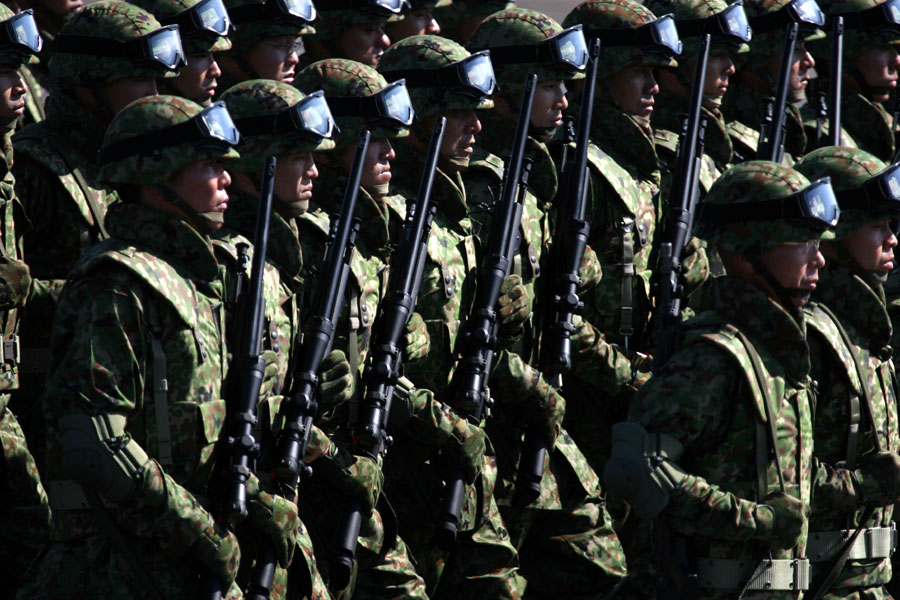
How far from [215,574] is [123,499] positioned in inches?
18.0

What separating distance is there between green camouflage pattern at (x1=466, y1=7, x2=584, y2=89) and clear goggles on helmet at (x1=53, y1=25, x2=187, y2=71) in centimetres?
205

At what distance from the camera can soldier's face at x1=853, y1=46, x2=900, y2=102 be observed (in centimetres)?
1362

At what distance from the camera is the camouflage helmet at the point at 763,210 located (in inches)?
288

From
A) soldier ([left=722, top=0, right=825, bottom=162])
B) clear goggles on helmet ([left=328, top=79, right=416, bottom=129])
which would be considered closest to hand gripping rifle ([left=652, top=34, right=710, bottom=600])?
clear goggles on helmet ([left=328, top=79, right=416, bottom=129])

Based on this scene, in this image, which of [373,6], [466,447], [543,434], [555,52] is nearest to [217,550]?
[466,447]

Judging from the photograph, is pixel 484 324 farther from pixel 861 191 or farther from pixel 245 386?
pixel 245 386

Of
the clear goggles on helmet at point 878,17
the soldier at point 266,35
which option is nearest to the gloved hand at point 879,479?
the soldier at point 266,35

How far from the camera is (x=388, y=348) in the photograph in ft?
26.8

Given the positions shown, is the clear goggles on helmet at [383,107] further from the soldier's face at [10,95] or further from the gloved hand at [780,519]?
the gloved hand at [780,519]

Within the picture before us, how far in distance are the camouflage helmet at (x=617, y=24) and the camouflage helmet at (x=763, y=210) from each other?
3307mm

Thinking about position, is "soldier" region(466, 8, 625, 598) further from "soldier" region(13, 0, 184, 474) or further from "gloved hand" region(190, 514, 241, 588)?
"gloved hand" region(190, 514, 241, 588)

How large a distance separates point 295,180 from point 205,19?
6.00ft

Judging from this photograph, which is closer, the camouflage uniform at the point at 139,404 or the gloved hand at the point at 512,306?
the camouflage uniform at the point at 139,404

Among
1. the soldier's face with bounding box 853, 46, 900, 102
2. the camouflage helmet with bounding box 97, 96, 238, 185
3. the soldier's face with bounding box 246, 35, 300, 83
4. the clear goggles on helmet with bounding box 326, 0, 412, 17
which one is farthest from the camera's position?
the soldier's face with bounding box 853, 46, 900, 102
